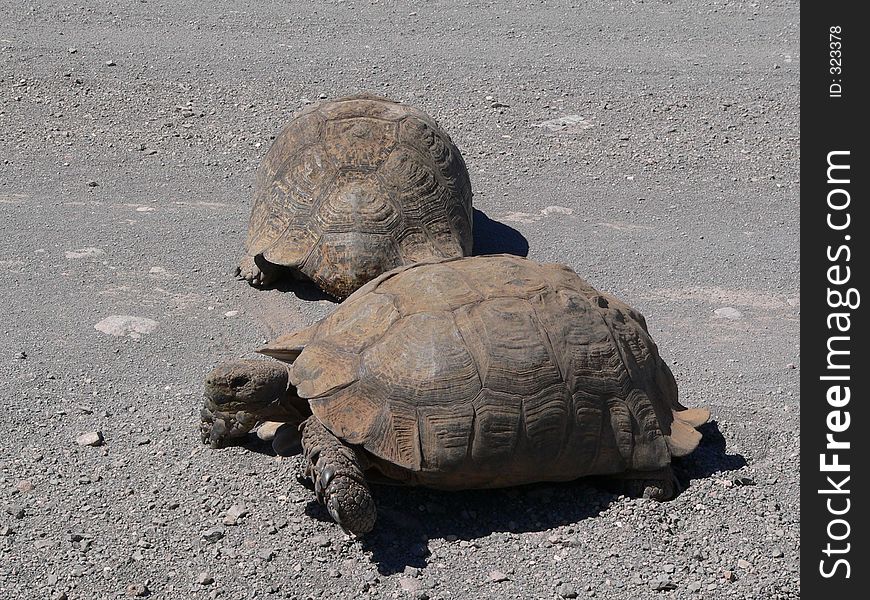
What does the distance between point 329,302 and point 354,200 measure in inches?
32.2

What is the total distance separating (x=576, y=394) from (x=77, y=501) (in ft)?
8.98

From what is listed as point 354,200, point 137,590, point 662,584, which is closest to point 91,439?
point 137,590

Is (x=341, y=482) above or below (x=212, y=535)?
above

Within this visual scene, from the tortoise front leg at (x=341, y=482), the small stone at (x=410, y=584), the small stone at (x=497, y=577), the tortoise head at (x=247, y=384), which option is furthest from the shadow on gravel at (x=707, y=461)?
the tortoise head at (x=247, y=384)

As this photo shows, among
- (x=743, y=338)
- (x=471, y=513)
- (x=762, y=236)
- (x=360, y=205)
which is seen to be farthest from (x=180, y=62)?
(x=471, y=513)

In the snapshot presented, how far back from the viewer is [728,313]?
8617 mm

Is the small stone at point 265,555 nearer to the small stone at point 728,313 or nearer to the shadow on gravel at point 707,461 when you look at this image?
the shadow on gravel at point 707,461

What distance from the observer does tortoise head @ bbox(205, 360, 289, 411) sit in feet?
19.1

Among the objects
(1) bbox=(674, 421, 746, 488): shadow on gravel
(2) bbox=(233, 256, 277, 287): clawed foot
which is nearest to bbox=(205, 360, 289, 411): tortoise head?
(1) bbox=(674, 421, 746, 488): shadow on gravel

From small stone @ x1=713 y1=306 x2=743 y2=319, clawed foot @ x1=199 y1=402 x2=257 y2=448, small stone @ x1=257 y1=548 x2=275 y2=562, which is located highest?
clawed foot @ x1=199 y1=402 x2=257 y2=448

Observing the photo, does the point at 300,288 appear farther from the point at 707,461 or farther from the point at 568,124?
the point at 568,124

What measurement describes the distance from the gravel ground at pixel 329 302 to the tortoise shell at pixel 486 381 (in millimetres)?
360

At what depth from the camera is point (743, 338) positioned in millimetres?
8172

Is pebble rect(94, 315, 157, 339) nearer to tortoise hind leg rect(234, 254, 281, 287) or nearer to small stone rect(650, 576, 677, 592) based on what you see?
tortoise hind leg rect(234, 254, 281, 287)
